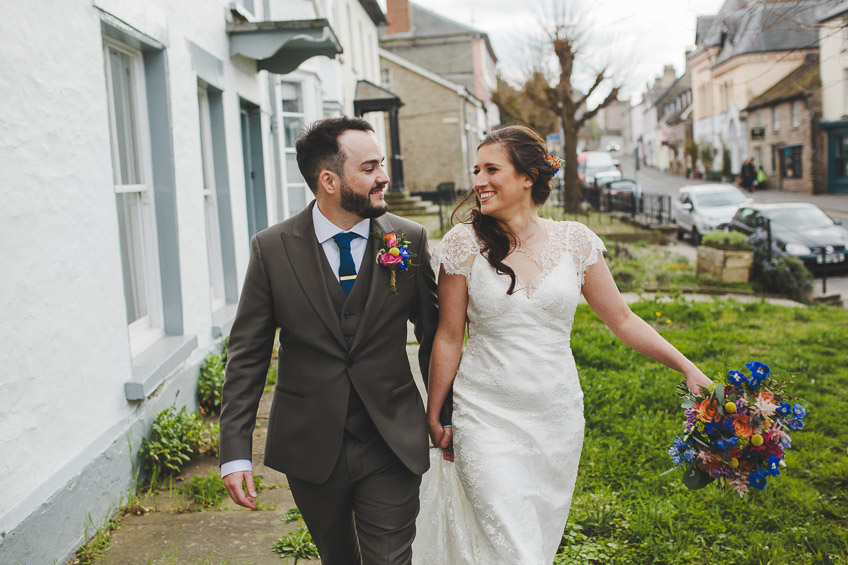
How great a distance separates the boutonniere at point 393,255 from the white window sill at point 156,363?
2.41m

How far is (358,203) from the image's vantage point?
2.93 m

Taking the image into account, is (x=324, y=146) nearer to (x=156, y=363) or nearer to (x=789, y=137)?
(x=156, y=363)

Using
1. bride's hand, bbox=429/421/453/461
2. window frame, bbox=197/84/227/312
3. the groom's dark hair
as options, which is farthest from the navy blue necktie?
window frame, bbox=197/84/227/312

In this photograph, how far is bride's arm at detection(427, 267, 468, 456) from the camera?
126 inches

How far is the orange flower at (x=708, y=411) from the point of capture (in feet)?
9.76

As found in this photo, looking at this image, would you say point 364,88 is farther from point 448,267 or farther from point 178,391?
point 448,267

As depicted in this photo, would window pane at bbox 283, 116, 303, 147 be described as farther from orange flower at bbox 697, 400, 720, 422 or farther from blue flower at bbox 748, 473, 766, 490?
blue flower at bbox 748, 473, 766, 490

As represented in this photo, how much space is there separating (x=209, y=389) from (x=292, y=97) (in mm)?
6920

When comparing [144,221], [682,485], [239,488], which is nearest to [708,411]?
[239,488]

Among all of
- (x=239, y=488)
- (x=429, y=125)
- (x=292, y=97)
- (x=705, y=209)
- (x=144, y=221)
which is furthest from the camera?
(x=429, y=125)

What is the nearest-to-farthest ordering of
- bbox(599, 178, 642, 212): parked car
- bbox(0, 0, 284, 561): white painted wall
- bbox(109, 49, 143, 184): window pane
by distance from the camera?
bbox(0, 0, 284, 561): white painted wall, bbox(109, 49, 143, 184): window pane, bbox(599, 178, 642, 212): parked car

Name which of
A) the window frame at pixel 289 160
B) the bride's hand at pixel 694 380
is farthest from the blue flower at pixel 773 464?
the window frame at pixel 289 160

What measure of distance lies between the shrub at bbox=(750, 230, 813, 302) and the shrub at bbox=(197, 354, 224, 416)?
975cm

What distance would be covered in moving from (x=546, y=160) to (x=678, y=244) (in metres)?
19.2
